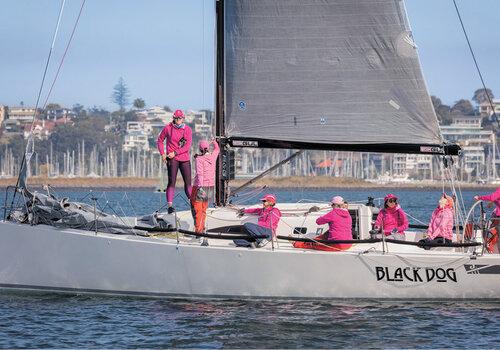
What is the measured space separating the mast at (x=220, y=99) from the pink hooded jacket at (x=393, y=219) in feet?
7.72

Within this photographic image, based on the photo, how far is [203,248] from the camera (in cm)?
1435

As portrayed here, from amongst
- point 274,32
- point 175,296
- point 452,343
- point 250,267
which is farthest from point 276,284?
point 274,32

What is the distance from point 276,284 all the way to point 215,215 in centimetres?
173

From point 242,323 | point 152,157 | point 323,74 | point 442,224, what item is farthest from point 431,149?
point 152,157

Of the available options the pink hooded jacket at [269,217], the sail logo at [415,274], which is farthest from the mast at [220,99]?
the sail logo at [415,274]

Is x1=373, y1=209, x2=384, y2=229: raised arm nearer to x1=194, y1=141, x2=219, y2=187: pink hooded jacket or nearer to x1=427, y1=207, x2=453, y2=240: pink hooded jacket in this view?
x1=427, y1=207, x2=453, y2=240: pink hooded jacket

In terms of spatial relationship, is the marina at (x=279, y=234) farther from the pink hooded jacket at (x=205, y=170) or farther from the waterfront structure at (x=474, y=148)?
the waterfront structure at (x=474, y=148)

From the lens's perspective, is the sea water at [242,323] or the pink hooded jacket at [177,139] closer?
the sea water at [242,323]

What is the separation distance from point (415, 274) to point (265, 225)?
6.58ft

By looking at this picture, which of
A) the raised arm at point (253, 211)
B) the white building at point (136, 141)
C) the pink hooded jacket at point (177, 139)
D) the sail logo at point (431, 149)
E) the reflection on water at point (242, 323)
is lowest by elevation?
the reflection on water at point (242, 323)

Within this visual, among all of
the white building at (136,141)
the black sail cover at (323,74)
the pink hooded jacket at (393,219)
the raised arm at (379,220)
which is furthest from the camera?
the white building at (136,141)

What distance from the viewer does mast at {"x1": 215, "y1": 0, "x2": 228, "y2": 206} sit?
1605 cm

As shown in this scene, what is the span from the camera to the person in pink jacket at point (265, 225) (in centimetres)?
1438

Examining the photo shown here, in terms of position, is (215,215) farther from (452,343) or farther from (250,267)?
(452,343)
